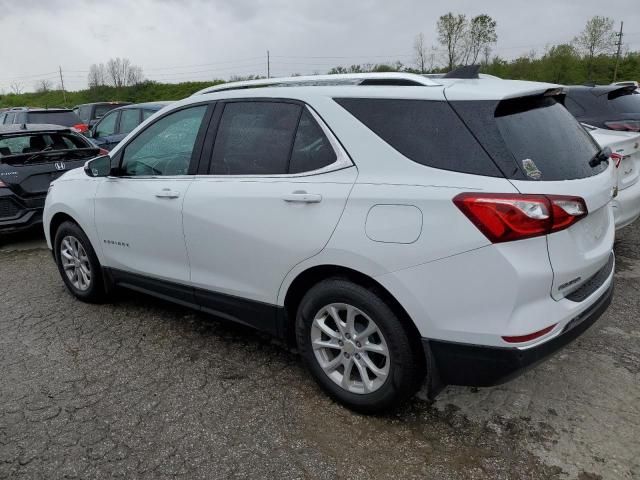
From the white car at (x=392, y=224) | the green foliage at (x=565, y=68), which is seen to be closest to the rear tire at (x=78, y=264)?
the white car at (x=392, y=224)

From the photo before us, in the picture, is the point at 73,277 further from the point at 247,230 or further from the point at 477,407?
the point at 477,407

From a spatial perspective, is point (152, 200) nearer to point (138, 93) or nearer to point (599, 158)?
point (599, 158)

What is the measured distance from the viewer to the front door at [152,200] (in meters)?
3.54

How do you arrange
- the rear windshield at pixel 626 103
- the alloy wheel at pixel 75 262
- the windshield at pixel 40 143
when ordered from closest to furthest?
the alloy wheel at pixel 75 262 < the rear windshield at pixel 626 103 < the windshield at pixel 40 143

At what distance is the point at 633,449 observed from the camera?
2533mm

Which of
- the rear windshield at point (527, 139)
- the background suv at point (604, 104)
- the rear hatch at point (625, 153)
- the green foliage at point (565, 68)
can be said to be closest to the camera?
the rear windshield at point (527, 139)

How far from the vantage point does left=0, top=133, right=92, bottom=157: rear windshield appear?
22.0 ft

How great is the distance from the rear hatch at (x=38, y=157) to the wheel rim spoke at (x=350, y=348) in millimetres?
4930

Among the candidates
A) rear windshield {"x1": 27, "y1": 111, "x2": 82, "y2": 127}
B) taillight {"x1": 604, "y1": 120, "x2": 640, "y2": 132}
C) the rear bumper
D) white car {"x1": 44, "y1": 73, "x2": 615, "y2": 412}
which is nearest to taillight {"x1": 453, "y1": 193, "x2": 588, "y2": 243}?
white car {"x1": 44, "y1": 73, "x2": 615, "y2": 412}

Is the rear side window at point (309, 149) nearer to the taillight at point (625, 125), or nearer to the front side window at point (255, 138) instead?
the front side window at point (255, 138)

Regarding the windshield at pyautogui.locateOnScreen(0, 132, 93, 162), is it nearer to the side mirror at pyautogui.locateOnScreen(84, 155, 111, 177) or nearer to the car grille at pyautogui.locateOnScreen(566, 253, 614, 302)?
the side mirror at pyautogui.locateOnScreen(84, 155, 111, 177)

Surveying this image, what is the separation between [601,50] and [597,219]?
52.2 meters

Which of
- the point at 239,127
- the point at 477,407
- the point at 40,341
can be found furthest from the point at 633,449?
the point at 40,341

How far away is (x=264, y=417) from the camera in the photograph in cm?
291
